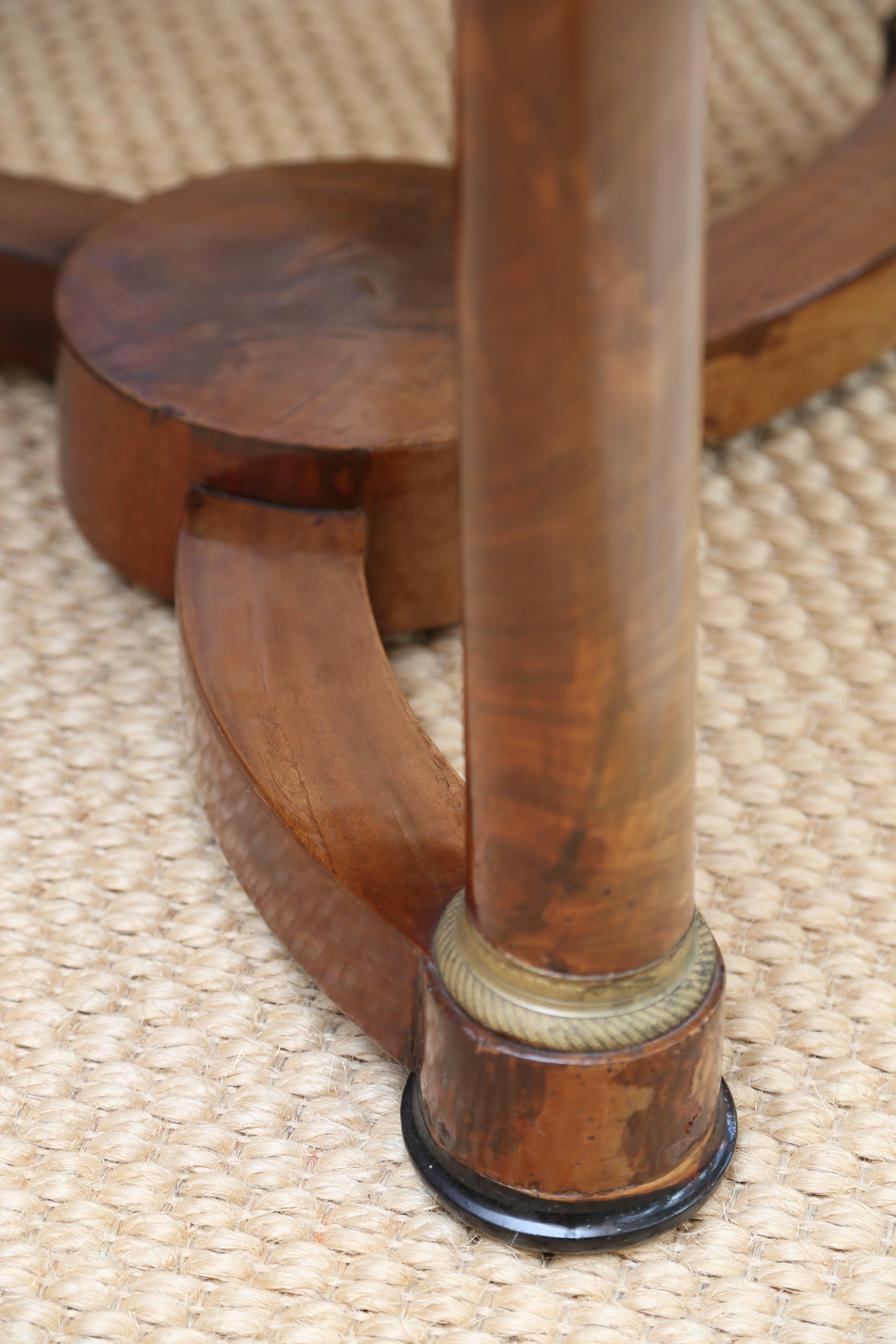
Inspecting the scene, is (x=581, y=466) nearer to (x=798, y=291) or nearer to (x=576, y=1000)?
(x=576, y=1000)

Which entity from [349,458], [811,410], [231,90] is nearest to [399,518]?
[349,458]

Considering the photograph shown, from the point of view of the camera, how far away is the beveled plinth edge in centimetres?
41

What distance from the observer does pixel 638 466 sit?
323 millimetres

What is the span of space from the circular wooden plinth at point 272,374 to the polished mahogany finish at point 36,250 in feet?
0.12

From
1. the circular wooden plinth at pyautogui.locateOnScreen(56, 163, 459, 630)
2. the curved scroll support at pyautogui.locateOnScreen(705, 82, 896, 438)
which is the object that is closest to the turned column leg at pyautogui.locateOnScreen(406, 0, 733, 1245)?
the circular wooden plinth at pyautogui.locateOnScreen(56, 163, 459, 630)

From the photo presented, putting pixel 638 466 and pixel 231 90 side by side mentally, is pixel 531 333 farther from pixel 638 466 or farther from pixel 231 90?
pixel 231 90

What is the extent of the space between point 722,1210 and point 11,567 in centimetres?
40

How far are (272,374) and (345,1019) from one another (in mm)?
247

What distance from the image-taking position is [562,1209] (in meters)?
0.41

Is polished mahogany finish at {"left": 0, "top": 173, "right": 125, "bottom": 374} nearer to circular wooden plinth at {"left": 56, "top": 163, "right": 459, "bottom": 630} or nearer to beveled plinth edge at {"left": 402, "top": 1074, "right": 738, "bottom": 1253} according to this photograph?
circular wooden plinth at {"left": 56, "top": 163, "right": 459, "bottom": 630}

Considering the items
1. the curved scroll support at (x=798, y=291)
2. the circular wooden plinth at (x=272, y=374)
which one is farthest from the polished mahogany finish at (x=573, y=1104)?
the curved scroll support at (x=798, y=291)

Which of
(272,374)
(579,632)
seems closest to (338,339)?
(272,374)

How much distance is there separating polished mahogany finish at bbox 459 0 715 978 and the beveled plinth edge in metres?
0.07

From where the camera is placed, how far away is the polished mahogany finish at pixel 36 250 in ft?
2.35
